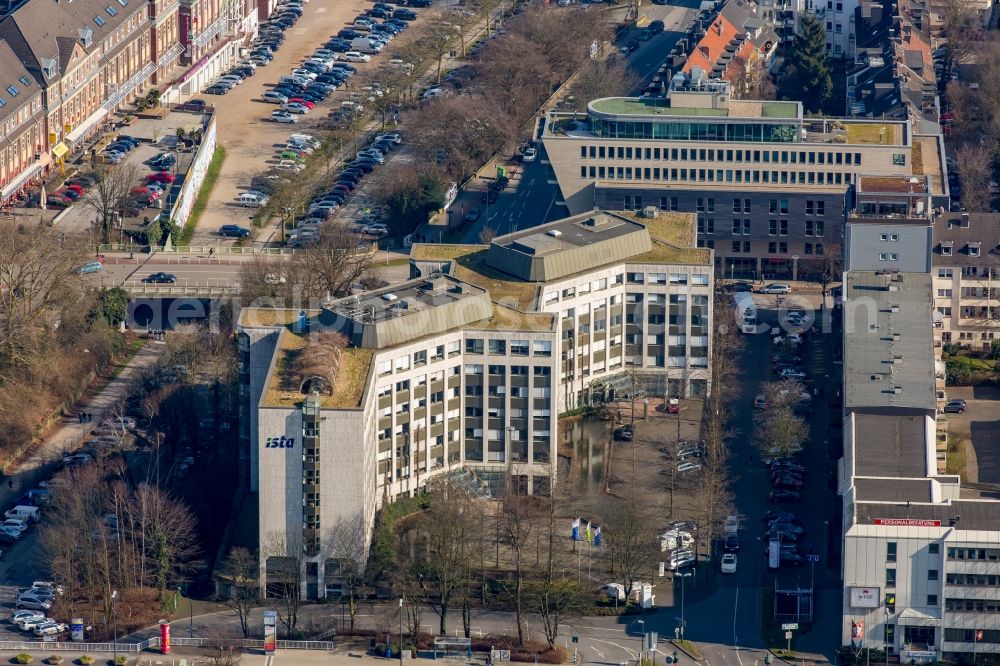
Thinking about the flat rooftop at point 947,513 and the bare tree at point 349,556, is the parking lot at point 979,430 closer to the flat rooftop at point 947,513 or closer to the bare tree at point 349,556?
the flat rooftop at point 947,513

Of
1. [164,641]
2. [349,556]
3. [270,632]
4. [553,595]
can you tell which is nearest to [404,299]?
[349,556]

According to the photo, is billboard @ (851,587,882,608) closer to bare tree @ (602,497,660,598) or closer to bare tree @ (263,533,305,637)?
bare tree @ (602,497,660,598)

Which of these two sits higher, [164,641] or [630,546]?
[630,546]

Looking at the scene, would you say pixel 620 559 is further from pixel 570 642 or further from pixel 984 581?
pixel 984 581

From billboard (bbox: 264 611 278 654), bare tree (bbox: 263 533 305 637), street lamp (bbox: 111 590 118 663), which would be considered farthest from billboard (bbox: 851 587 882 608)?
street lamp (bbox: 111 590 118 663)

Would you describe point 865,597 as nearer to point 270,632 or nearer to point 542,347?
point 542,347
